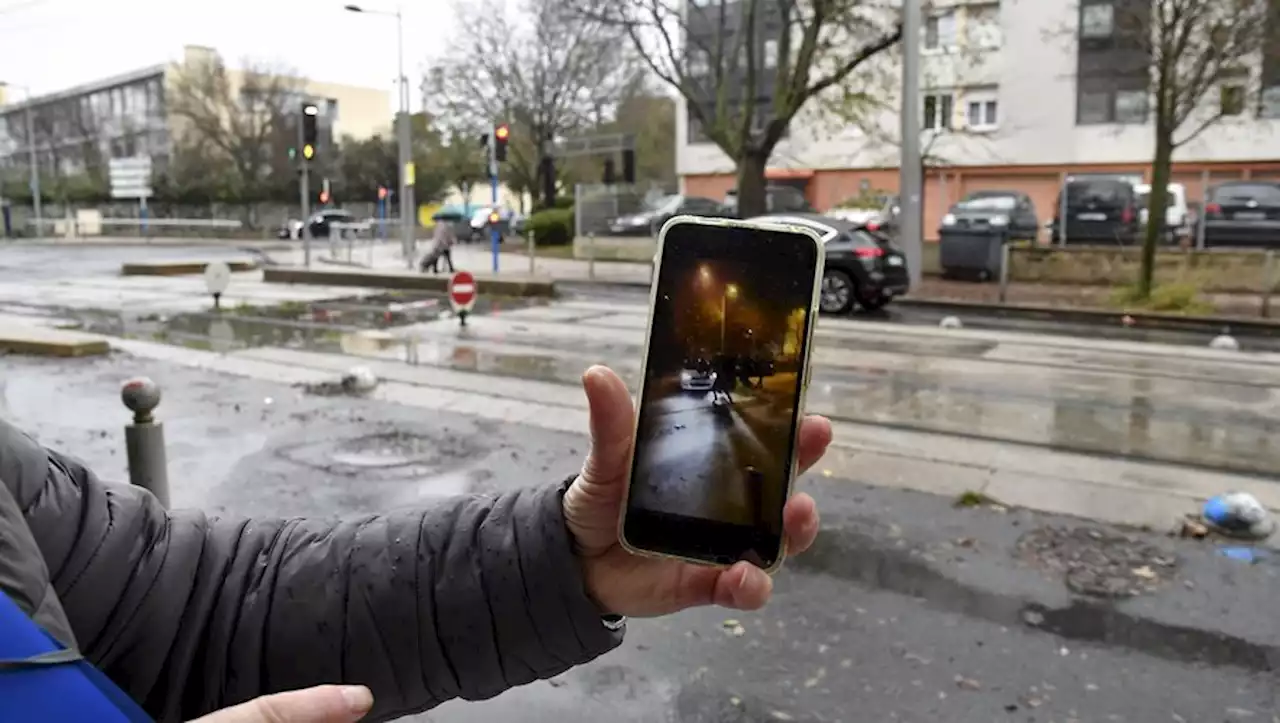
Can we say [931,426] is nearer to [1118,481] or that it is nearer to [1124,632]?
[1118,481]

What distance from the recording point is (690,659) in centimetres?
398

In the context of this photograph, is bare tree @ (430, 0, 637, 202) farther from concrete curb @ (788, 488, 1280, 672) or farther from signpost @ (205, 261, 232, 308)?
concrete curb @ (788, 488, 1280, 672)

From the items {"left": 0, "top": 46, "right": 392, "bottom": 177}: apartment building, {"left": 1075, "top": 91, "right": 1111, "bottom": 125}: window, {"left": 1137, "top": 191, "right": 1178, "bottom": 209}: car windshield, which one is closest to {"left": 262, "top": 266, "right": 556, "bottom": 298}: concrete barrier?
Result: {"left": 1137, "top": 191, "right": 1178, "bottom": 209}: car windshield

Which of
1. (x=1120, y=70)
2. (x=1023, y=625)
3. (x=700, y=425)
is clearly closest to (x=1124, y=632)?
(x=1023, y=625)

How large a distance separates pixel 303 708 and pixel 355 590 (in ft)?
1.95

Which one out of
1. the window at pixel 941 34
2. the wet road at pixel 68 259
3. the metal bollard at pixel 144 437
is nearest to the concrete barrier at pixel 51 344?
the metal bollard at pixel 144 437

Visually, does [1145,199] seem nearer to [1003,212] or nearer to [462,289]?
[1003,212]

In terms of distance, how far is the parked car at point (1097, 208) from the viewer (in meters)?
23.7

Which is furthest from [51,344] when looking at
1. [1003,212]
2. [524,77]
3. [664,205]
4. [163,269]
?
[524,77]

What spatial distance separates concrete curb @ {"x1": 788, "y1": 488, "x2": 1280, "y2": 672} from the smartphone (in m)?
3.25

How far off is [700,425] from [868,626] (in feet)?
10.3

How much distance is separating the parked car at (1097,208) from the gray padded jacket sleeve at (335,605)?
77.2 feet

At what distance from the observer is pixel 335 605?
1692mm

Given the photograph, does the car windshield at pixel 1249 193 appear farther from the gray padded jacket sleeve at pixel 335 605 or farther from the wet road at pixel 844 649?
the gray padded jacket sleeve at pixel 335 605
